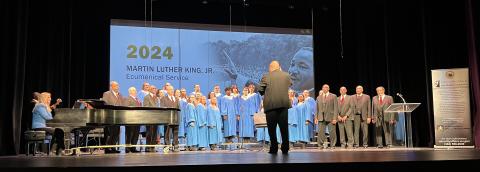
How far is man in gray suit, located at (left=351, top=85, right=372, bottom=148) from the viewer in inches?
428

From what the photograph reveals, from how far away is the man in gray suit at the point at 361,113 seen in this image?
1087 cm

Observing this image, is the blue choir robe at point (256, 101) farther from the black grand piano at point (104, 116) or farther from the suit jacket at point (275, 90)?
the suit jacket at point (275, 90)

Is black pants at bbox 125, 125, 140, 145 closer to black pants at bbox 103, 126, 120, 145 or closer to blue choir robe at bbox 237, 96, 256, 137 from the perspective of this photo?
black pants at bbox 103, 126, 120, 145

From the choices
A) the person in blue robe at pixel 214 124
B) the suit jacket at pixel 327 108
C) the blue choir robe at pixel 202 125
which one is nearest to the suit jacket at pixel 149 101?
the blue choir robe at pixel 202 125

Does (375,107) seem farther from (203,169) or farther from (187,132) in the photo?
(203,169)

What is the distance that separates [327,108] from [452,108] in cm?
239

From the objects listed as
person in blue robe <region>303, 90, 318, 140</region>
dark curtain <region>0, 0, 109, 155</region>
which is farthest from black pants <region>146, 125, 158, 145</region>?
person in blue robe <region>303, 90, 318, 140</region>

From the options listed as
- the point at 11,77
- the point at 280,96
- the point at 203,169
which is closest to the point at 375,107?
the point at 280,96

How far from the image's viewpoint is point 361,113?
1094 centimetres

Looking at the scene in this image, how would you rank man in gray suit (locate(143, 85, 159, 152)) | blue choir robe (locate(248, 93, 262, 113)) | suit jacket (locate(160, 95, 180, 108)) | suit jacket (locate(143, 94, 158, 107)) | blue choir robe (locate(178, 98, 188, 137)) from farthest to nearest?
blue choir robe (locate(248, 93, 262, 113))
blue choir robe (locate(178, 98, 188, 137))
suit jacket (locate(160, 95, 180, 108))
suit jacket (locate(143, 94, 158, 107))
man in gray suit (locate(143, 85, 159, 152))

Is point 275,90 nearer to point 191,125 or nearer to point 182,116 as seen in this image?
point 191,125

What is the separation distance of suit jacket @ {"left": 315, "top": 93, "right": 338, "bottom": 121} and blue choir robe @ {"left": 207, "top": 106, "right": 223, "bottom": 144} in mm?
2074

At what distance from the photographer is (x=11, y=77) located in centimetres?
900

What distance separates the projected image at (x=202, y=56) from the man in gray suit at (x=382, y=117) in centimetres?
238
